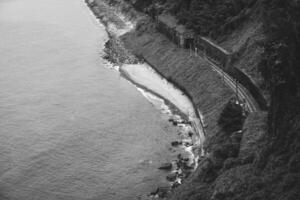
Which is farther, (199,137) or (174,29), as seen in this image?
(174,29)

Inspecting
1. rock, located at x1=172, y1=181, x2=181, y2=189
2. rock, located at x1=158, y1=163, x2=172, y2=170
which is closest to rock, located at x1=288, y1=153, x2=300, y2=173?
rock, located at x1=172, y1=181, x2=181, y2=189

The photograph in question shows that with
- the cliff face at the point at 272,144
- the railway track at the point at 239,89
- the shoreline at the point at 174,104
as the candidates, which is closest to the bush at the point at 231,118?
the cliff face at the point at 272,144

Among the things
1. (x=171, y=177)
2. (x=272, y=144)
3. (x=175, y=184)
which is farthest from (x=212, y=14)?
(x=272, y=144)

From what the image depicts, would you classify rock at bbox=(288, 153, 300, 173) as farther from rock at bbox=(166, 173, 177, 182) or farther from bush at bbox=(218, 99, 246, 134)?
rock at bbox=(166, 173, 177, 182)

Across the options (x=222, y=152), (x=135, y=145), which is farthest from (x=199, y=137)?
(x=222, y=152)

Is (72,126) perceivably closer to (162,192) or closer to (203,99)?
(203,99)

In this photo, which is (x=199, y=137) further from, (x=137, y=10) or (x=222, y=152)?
(x=137, y=10)

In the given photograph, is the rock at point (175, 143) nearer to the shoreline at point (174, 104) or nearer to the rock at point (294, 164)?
the shoreline at point (174, 104)
